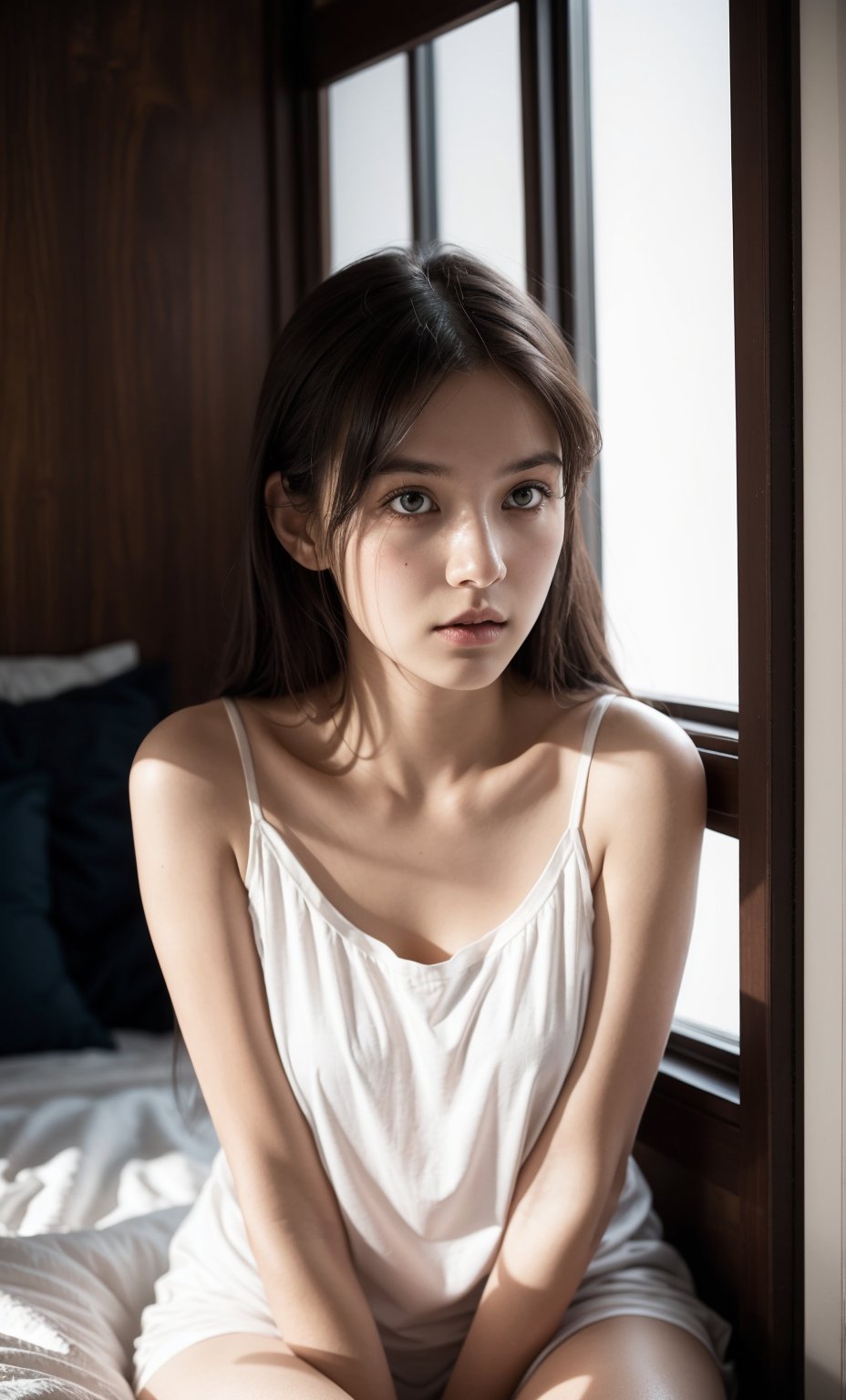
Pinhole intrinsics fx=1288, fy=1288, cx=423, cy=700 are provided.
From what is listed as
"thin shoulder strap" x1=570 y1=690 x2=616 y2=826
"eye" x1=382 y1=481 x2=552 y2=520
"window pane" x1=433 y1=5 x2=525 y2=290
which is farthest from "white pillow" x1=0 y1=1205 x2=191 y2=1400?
"window pane" x1=433 y1=5 x2=525 y2=290

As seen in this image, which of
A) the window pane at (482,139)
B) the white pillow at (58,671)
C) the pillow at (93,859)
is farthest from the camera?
the white pillow at (58,671)

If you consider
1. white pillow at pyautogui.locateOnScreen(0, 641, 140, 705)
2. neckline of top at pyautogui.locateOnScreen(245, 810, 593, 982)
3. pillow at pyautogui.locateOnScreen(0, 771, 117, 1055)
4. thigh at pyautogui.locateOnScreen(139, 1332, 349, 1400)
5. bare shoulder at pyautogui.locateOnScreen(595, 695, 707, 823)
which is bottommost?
thigh at pyautogui.locateOnScreen(139, 1332, 349, 1400)

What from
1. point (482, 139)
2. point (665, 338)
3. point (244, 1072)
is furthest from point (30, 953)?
point (482, 139)

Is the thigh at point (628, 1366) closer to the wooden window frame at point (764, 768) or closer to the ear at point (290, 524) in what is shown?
the wooden window frame at point (764, 768)

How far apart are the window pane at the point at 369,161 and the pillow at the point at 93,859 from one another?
3.26 feet

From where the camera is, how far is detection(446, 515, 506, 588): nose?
1.19 m

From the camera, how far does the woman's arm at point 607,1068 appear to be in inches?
49.5

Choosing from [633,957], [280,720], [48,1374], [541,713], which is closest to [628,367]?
[541,713]

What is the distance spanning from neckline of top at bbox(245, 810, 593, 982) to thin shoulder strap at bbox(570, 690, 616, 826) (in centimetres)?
2

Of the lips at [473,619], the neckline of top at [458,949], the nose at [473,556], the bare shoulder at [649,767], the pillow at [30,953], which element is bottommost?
the pillow at [30,953]

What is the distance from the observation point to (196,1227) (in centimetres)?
142

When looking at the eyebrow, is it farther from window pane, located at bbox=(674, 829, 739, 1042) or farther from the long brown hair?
window pane, located at bbox=(674, 829, 739, 1042)

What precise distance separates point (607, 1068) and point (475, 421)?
647 millimetres

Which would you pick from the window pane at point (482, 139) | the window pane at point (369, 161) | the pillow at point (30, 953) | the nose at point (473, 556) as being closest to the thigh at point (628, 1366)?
the nose at point (473, 556)
